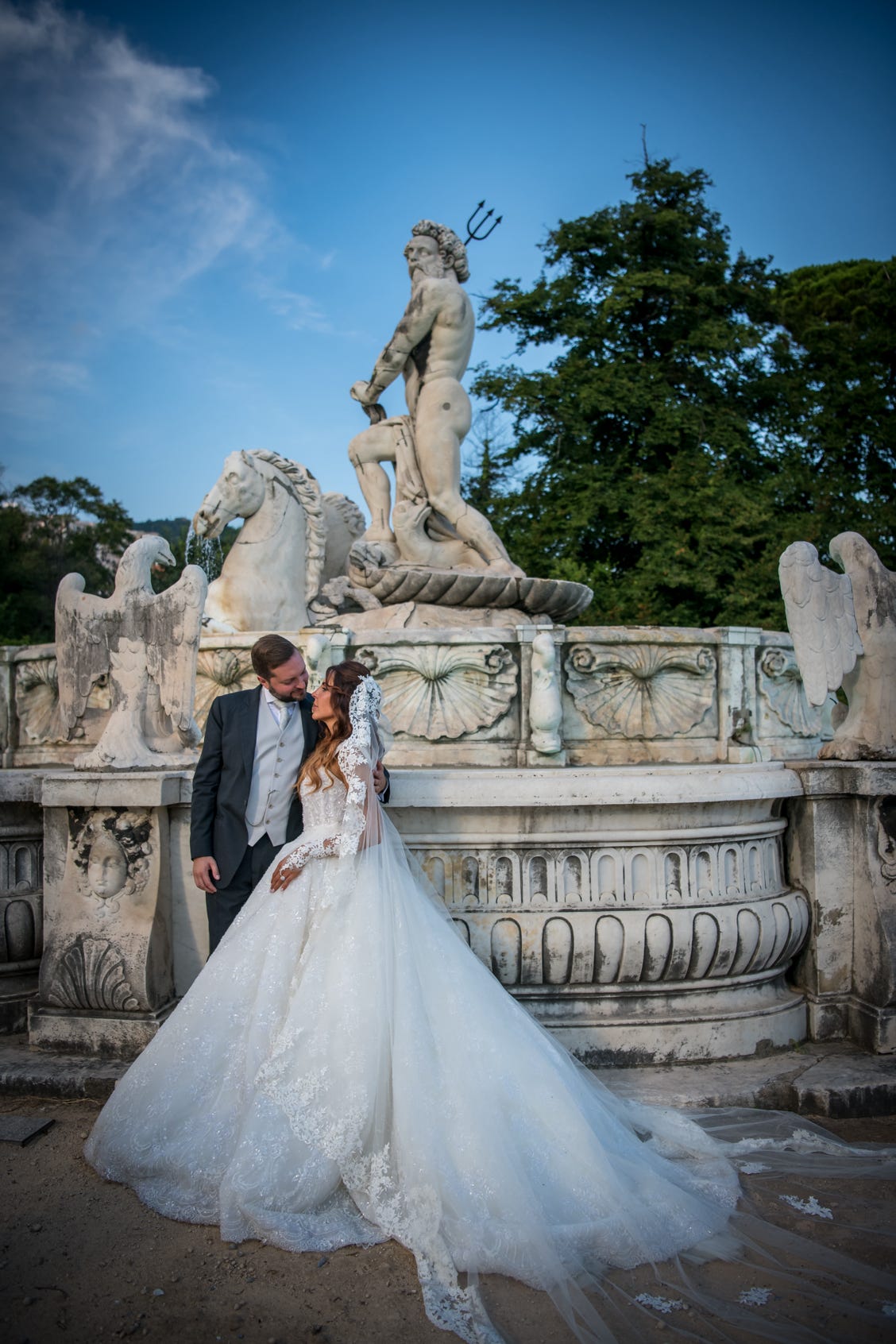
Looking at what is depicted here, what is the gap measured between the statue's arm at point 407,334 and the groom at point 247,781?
3.68 meters

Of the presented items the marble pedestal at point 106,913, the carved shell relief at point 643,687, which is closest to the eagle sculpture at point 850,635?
the carved shell relief at point 643,687

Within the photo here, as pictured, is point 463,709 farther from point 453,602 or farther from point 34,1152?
point 34,1152

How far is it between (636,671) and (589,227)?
15848 mm

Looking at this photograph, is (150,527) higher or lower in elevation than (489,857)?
higher

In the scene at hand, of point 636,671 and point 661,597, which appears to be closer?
point 636,671

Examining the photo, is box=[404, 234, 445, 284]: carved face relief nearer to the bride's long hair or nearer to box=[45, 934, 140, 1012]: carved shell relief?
the bride's long hair

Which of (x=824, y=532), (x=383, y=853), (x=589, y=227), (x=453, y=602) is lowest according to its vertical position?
(x=383, y=853)

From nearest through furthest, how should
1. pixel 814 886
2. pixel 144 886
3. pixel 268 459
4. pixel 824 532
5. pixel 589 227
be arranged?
pixel 144 886, pixel 814 886, pixel 268 459, pixel 824 532, pixel 589 227

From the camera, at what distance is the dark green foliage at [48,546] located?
88.4ft

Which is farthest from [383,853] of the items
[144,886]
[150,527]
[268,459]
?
[150,527]

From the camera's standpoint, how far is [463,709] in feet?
15.3

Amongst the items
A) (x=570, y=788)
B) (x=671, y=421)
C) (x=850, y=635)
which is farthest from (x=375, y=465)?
(x=671, y=421)

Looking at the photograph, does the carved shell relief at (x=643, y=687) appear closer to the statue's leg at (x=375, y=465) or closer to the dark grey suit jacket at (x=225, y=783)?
the dark grey suit jacket at (x=225, y=783)

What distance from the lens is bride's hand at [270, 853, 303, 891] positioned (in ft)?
10.1
